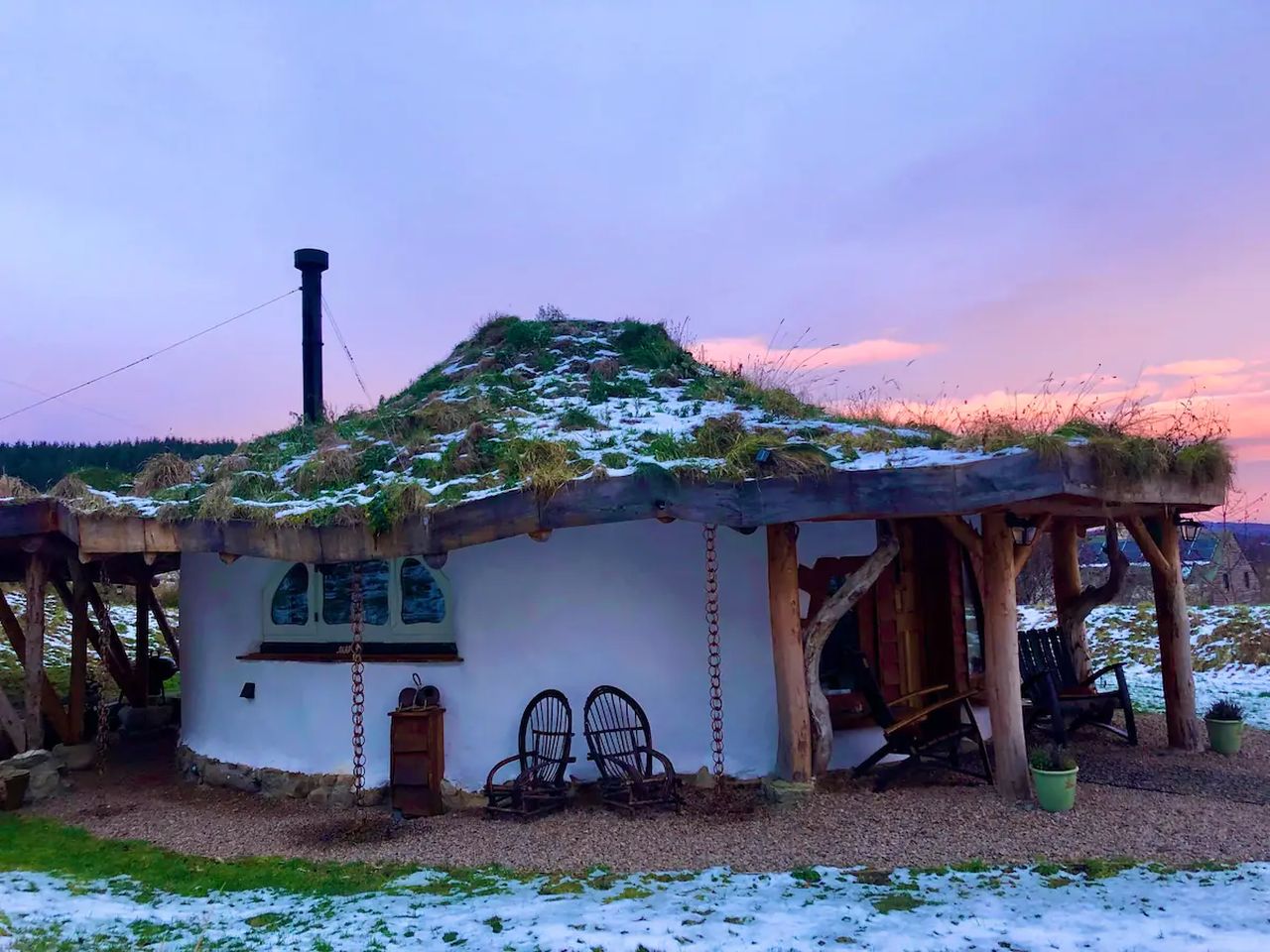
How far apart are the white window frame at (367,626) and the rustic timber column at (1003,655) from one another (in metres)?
4.13

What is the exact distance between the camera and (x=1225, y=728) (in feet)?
26.2

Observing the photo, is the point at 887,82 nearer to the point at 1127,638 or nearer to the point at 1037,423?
the point at 1037,423

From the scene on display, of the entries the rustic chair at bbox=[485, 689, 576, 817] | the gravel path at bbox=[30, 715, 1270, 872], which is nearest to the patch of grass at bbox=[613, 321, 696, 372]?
the rustic chair at bbox=[485, 689, 576, 817]

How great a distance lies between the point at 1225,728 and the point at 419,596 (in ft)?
23.3

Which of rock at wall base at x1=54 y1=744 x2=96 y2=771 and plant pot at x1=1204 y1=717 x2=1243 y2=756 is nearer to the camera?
plant pot at x1=1204 y1=717 x2=1243 y2=756

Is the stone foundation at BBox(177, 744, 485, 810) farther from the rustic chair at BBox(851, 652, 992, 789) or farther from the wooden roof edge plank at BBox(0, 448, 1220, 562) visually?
the rustic chair at BBox(851, 652, 992, 789)

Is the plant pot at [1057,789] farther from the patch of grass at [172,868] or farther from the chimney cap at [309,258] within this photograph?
the chimney cap at [309,258]

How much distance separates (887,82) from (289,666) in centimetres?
822

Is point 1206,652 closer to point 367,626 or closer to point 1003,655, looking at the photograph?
point 1003,655

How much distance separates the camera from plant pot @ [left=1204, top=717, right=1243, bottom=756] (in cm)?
797

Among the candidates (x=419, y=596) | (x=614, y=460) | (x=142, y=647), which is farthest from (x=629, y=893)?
(x=142, y=647)

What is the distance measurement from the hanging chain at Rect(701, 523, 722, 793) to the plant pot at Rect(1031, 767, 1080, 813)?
218 cm

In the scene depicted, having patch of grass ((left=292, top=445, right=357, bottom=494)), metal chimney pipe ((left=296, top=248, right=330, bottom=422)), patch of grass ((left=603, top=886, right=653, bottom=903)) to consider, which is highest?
metal chimney pipe ((left=296, top=248, right=330, bottom=422))

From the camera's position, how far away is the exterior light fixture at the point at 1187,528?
8.43m
